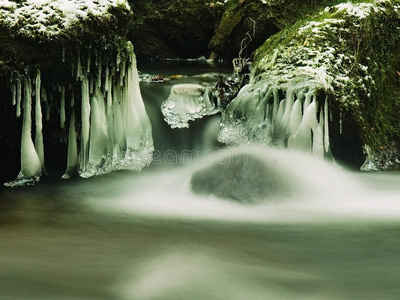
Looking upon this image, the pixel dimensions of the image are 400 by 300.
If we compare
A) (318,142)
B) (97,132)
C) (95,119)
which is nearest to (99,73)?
(95,119)

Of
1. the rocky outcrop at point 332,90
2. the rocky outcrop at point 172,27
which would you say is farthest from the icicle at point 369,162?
the rocky outcrop at point 172,27

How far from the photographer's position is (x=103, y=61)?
5180mm

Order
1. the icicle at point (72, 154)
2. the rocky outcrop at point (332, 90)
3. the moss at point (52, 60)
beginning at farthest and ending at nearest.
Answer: the rocky outcrop at point (332, 90) → the icicle at point (72, 154) → the moss at point (52, 60)

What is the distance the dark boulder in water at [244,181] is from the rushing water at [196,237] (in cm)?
8

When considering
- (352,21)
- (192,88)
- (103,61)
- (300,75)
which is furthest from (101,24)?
(352,21)

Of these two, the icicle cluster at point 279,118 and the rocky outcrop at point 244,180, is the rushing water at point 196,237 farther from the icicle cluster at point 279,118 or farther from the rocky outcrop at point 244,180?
the icicle cluster at point 279,118

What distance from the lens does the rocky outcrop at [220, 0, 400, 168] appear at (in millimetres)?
5324

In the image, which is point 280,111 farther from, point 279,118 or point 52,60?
point 52,60

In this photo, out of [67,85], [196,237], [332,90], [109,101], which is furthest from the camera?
[332,90]

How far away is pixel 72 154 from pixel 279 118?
220 centimetres

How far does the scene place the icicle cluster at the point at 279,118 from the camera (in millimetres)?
5254

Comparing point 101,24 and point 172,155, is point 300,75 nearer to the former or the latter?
point 172,155

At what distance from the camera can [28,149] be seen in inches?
194

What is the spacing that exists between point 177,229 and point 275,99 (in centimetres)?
215
